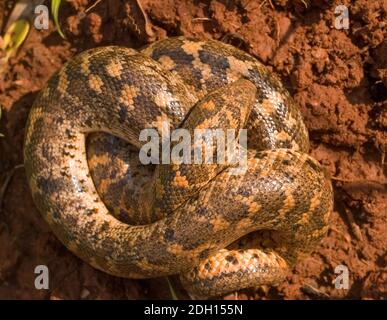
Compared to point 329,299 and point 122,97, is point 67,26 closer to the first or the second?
point 122,97

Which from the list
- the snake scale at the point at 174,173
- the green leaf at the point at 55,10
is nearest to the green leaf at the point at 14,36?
the green leaf at the point at 55,10

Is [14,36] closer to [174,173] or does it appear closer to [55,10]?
[55,10]

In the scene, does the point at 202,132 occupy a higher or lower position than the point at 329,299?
higher

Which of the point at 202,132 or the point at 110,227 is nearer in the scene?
the point at 202,132

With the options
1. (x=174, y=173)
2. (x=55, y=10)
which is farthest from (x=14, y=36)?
(x=174, y=173)

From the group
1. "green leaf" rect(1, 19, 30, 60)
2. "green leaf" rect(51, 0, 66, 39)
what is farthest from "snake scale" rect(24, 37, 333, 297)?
"green leaf" rect(1, 19, 30, 60)

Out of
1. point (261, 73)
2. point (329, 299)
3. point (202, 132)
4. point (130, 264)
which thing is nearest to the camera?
point (202, 132)

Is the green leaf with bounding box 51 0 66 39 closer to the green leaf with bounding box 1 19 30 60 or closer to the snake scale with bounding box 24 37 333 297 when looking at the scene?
the green leaf with bounding box 1 19 30 60

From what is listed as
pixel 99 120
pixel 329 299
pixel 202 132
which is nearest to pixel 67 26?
pixel 99 120
